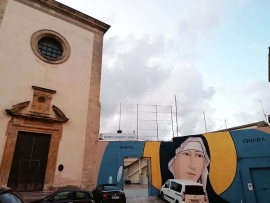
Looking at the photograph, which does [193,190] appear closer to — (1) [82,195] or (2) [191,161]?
(2) [191,161]

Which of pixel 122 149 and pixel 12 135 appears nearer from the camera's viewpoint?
pixel 12 135

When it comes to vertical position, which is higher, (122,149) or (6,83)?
(6,83)

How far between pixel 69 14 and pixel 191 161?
13.0m

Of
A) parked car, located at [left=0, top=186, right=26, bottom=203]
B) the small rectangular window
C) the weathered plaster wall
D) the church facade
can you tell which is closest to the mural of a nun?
the church facade

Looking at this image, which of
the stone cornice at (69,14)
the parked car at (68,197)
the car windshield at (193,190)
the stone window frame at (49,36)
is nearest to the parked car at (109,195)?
the parked car at (68,197)

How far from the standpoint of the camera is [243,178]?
10.9 metres

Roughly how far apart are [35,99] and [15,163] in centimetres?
341

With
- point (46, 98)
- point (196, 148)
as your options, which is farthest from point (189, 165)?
point (46, 98)

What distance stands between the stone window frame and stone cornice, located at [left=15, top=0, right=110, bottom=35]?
152cm

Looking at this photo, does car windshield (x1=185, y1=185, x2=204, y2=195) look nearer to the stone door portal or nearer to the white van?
the white van

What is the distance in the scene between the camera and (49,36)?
12680 millimetres

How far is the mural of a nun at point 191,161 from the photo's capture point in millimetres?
12344

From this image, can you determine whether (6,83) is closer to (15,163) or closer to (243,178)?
(15,163)

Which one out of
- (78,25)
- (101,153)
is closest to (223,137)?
(101,153)
